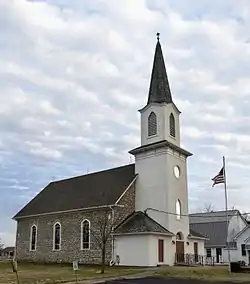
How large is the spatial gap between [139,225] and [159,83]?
14439 millimetres

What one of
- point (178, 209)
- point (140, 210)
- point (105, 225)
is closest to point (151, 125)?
point (140, 210)

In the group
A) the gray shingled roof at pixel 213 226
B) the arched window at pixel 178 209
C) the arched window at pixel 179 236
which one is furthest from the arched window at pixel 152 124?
the gray shingled roof at pixel 213 226

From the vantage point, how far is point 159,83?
42219 millimetres

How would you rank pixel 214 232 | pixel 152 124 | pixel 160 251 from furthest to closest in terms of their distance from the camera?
pixel 214 232
pixel 152 124
pixel 160 251

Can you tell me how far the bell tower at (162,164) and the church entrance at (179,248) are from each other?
1.79ft

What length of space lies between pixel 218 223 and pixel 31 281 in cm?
4571

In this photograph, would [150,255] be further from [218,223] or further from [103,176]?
[218,223]

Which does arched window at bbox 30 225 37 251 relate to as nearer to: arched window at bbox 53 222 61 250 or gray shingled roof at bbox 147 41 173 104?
arched window at bbox 53 222 61 250

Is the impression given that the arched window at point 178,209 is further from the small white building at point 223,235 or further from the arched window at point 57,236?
the small white building at point 223,235

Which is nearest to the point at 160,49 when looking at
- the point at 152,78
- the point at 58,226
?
the point at 152,78

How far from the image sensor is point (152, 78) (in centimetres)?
4316

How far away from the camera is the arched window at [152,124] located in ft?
133

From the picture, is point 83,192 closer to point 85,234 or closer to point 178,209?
point 85,234

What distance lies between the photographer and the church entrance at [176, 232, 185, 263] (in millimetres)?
37875
